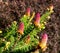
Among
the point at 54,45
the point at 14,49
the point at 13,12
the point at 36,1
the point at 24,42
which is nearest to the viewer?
the point at 14,49

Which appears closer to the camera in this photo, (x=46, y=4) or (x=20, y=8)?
(x=20, y=8)

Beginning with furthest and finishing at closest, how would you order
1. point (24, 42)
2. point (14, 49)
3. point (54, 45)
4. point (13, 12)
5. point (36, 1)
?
point (36, 1) → point (13, 12) → point (54, 45) → point (24, 42) → point (14, 49)

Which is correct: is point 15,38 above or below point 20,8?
below

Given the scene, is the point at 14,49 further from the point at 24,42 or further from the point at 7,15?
the point at 7,15

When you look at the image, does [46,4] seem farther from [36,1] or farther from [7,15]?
[7,15]

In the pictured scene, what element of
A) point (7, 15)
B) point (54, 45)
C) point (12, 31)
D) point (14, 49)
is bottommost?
point (14, 49)

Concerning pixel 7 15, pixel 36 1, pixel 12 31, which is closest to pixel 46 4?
pixel 36 1

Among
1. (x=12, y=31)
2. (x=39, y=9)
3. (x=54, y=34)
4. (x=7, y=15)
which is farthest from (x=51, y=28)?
(x=12, y=31)
